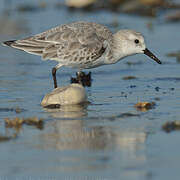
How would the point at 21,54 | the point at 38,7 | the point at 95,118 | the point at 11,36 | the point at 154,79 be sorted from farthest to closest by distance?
the point at 38,7 → the point at 11,36 → the point at 21,54 → the point at 154,79 → the point at 95,118

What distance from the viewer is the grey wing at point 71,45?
27.3 ft

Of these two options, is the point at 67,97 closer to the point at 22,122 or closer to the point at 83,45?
the point at 83,45

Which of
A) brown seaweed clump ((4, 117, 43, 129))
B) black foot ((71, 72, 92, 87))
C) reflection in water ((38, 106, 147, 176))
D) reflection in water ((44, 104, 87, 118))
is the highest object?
black foot ((71, 72, 92, 87))

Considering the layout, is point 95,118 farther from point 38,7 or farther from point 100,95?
point 38,7

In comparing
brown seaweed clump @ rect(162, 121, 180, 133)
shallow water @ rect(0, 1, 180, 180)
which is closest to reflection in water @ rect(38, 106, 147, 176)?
shallow water @ rect(0, 1, 180, 180)

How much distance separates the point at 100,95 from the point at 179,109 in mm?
1433

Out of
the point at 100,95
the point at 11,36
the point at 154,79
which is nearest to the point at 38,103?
the point at 100,95

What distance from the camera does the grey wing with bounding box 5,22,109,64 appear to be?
834 cm

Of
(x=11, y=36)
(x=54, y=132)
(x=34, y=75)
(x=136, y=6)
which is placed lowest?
(x=54, y=132)

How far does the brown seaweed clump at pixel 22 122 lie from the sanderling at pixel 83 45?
1910 mm

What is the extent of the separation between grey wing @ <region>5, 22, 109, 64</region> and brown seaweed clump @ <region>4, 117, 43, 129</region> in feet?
6.22

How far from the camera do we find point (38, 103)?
7.88m

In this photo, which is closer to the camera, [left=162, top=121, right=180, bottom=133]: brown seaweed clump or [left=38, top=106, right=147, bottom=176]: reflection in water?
[left=38, top=106, right=147, bottom=176]: reflection in water

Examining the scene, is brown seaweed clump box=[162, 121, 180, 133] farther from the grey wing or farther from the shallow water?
the grey wing
